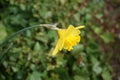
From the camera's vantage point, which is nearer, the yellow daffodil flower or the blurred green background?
the yellow daffodil flower

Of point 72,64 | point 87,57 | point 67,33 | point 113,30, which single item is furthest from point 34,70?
point 113,30

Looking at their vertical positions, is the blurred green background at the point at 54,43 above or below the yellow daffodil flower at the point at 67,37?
above

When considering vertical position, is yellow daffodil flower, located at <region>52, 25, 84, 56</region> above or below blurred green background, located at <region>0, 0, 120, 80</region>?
below

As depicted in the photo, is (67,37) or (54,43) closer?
(67,37)

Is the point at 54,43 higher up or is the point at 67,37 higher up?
the point at 54,43

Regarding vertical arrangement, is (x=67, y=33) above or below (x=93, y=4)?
below

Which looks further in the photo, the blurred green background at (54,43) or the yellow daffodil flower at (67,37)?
the blurred green background at (54,43)

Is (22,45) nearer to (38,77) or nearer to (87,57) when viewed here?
(38,77)

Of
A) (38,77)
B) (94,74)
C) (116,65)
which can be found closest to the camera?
(38,77)
